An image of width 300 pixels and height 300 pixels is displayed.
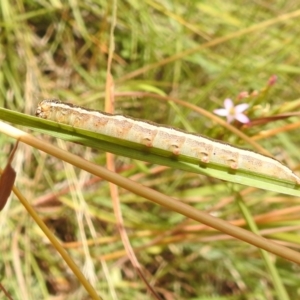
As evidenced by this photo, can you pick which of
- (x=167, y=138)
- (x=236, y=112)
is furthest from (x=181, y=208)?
(x=236, y=112)

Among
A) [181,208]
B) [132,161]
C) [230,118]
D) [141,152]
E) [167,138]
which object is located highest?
[132,161]

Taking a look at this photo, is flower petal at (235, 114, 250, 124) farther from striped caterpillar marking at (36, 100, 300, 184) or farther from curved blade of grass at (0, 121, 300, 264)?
curved blade of grass at (0, 121, 300, 264)

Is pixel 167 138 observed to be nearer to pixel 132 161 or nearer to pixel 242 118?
pixel 242 118

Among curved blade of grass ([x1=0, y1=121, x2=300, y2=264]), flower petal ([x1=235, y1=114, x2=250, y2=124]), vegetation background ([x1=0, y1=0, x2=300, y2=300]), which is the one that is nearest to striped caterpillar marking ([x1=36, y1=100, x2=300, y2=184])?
flower petal ([x1=235, y1=114, x2=250, y2=124])

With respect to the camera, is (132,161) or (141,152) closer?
(141,152)

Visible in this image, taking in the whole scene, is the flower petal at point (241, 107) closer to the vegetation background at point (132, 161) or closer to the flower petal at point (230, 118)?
the flower petal at point (230, 118)

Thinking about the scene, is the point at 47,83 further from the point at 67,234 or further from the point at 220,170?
the point at 220,170
